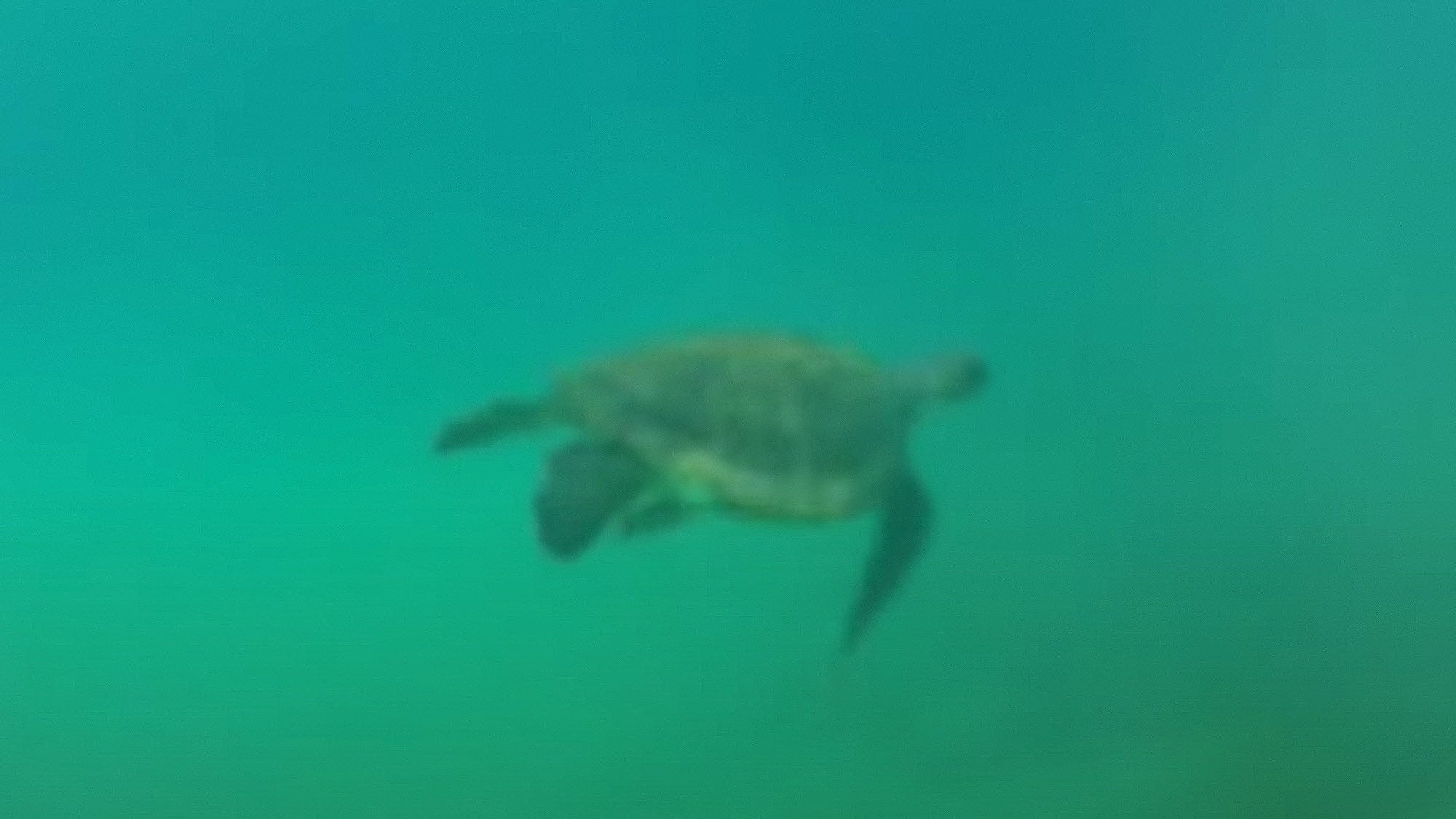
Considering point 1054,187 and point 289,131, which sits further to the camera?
point 289,131

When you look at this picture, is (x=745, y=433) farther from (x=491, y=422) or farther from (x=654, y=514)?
(x=491, y=422)

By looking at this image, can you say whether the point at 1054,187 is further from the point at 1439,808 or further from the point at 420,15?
the point at 1439,808

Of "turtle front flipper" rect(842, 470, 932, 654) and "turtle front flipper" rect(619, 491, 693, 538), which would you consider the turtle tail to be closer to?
"turtle front flipper" rect(619, 491, 693, 538)

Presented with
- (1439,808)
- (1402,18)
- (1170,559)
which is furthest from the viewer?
(1402,18)

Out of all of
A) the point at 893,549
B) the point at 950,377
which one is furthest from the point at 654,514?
the point at 950,377

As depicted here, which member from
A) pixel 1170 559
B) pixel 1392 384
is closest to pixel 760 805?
pixel 1170 559

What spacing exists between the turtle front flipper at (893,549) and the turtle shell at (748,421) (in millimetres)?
46

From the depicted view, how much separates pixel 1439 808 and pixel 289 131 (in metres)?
8.28

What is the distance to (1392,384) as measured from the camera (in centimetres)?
547

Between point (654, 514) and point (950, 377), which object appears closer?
point (654, 514)

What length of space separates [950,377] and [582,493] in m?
0.78

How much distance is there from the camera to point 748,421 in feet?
9.14

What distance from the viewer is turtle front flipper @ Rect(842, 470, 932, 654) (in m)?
2.76

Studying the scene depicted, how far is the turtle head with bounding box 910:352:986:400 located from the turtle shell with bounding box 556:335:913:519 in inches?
5.5
